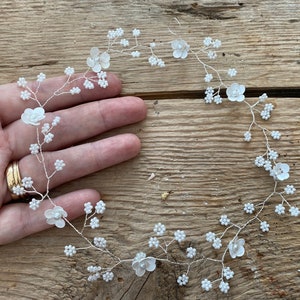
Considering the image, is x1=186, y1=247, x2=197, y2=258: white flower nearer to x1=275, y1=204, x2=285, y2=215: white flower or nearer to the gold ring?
x1=275, y1=204, x2=285, y2=215: white flower

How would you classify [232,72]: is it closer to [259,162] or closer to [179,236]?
[259,162]

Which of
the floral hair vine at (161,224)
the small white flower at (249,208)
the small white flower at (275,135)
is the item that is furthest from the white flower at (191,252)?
the small white flower at (275,135)

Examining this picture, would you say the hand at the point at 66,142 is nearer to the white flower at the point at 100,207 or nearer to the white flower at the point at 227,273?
the white flower at the point at 100,207

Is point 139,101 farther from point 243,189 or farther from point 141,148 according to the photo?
point 243,189

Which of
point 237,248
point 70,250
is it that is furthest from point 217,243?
point 70,250

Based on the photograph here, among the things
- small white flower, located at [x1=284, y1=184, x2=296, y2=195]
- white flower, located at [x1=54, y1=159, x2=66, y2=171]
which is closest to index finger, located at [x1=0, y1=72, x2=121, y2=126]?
white flower, located at [x1=54, y1=159, x2=66, y2=171]
